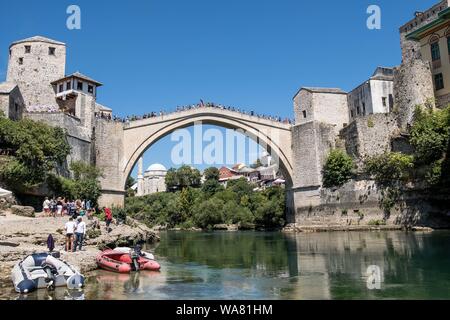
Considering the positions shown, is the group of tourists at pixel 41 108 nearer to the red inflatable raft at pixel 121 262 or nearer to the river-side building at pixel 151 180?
the red inflatable raft at pixel 121 262

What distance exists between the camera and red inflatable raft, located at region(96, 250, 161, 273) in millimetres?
10344

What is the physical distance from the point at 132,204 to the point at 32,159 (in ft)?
135

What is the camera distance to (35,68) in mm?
28328

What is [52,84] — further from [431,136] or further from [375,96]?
[431,136]

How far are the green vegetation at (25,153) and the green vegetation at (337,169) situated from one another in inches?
728

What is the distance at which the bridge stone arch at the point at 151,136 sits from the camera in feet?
87.7

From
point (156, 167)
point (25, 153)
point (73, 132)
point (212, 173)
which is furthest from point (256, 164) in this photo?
point (25, 153)

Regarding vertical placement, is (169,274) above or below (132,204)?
below

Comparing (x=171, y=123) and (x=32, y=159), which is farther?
(x=171, y=123)

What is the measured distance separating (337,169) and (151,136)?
13406 millimetres

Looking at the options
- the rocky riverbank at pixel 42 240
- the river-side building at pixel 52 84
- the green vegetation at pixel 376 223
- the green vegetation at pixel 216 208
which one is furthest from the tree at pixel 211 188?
the rocky riverbank at pixel 42 240

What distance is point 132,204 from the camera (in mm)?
59125
